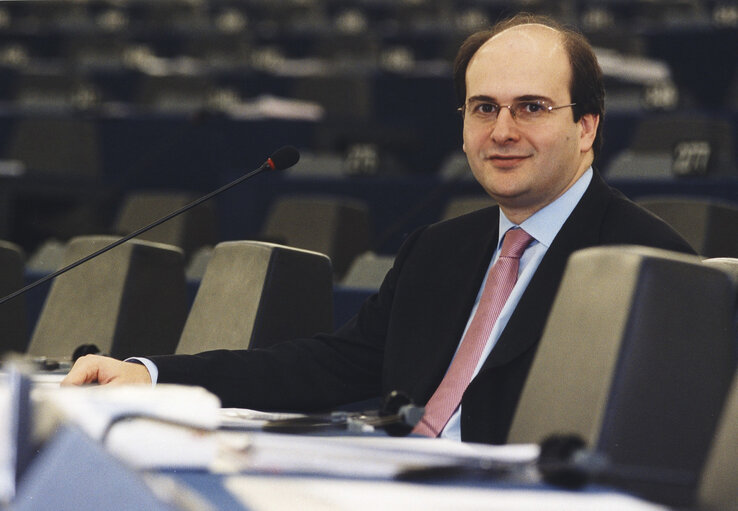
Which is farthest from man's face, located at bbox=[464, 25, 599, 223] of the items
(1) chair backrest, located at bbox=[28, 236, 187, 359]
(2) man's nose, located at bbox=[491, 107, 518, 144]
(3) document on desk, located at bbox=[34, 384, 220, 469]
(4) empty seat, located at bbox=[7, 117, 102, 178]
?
(4) empty seat, located at bbox=[7, 117, 102, 178]

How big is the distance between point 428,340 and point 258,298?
473 millimetres

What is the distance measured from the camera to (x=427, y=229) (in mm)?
1904

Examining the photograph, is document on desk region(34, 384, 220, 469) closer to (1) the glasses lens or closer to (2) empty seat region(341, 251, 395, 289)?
(1) the glasses lens

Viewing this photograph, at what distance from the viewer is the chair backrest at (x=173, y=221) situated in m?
3.97

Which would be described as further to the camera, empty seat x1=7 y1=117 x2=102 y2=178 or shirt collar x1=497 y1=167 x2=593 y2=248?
empty seat x1=7 y1=117 x2=102 y2=178

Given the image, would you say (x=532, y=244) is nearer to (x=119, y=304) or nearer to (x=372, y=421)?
(x=372, y=421)

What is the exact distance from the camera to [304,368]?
5.80 feet

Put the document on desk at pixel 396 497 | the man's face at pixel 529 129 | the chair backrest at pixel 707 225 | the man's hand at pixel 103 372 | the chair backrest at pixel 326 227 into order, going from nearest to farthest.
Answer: the document on desk at pixel 396 497 → the man's hand at pixel 103 372 → the man's face at pixel 529 129 → the chair backrest at pixel 707 225 → the chair backrest at pixel 326 227

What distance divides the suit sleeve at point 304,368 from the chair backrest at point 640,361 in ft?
2.01

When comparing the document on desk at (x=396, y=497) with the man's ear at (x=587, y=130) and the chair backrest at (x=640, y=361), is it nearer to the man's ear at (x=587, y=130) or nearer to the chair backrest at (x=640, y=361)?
the chair backrest at (x=640, y=361)

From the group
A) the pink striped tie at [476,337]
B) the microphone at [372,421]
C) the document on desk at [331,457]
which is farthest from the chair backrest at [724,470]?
the pink striped tie at [476,337]

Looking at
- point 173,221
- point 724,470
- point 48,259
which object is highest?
point 724,470

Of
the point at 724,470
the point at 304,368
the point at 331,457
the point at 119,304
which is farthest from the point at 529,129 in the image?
the point at 119,304

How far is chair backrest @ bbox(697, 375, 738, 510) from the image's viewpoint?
35.9 inches
